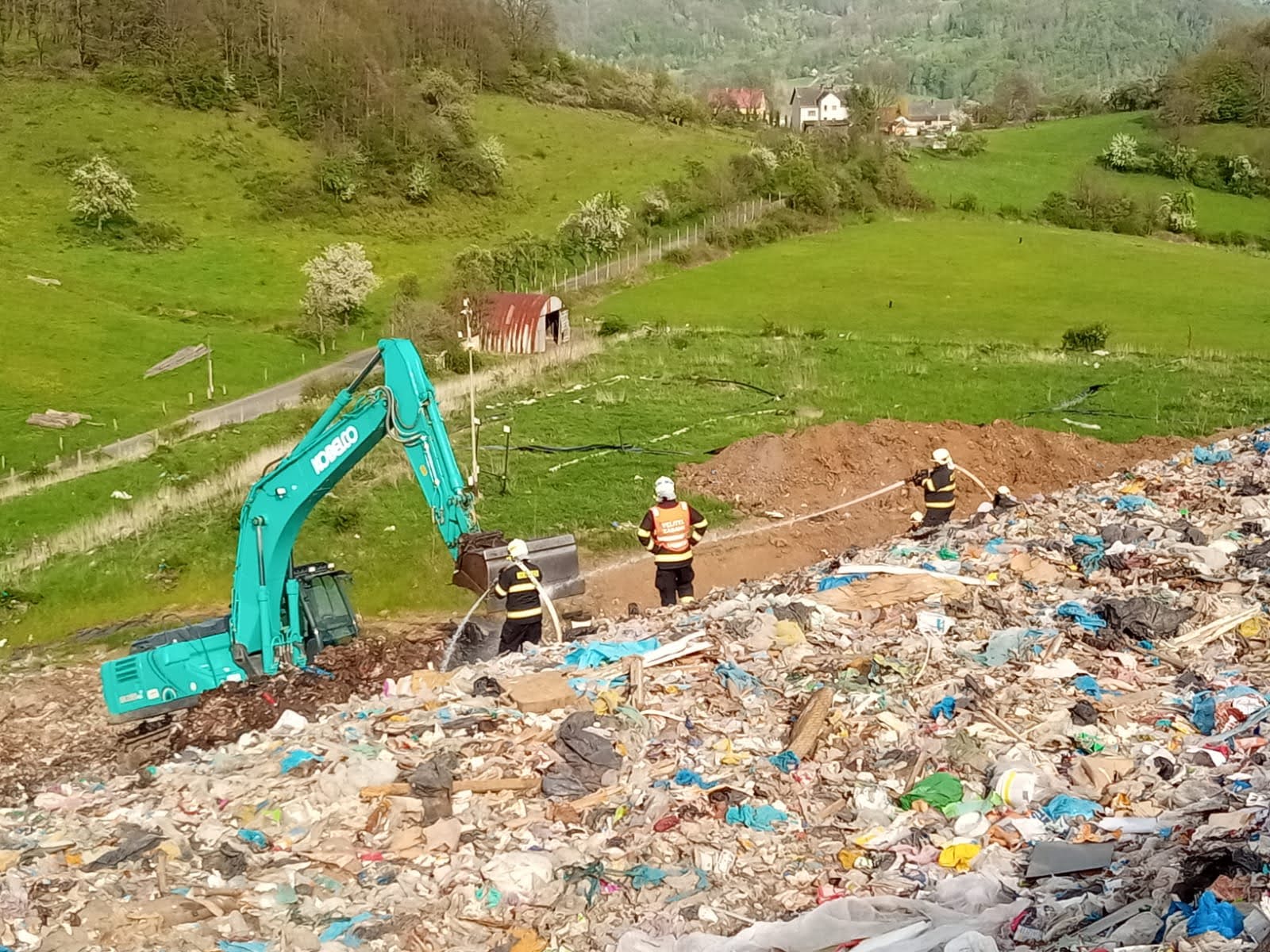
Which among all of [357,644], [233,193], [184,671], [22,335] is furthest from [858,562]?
[233,193]

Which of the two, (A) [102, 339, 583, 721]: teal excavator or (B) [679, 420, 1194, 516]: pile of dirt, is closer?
(A) [102, 339, 583, 721]: teal excavator

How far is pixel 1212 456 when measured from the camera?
17.5 metres

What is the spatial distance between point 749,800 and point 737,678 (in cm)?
184

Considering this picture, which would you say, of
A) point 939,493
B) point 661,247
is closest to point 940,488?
point 939,493

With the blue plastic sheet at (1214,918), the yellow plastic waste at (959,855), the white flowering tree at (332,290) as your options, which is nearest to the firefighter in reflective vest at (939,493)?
the yellow plastic waste at (959,855)

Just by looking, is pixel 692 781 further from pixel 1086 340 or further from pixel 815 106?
pixel 815 106

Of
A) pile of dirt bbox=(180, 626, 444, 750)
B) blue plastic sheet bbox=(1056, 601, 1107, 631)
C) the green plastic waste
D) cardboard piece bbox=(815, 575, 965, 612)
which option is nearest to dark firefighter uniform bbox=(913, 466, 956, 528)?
cardboard piece bbox=(815, 575, 965, 612)

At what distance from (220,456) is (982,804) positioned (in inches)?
793

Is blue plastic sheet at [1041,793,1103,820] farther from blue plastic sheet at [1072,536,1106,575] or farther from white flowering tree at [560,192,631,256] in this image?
white flowering tree at [560,192,631,256]

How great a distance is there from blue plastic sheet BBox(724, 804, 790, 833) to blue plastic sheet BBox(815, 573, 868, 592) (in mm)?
4589

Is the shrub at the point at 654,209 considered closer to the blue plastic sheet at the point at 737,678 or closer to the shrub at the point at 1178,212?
the shrub at the point at 1178,212

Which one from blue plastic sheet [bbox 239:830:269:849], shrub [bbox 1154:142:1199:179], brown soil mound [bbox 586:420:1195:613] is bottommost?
brown soil mound [bbox 586:420:1195:613]

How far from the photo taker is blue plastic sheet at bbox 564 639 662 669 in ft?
34.4

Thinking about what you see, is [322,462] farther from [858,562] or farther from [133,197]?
[133,197]
